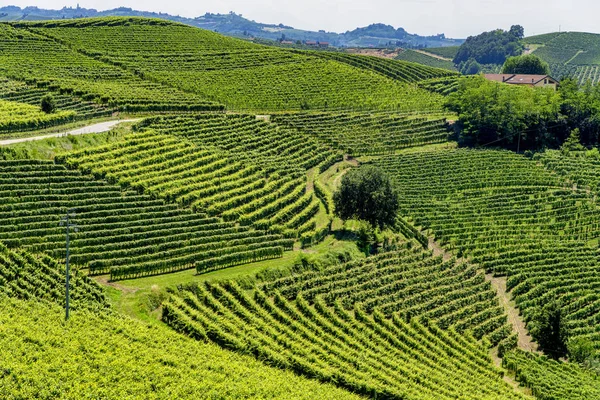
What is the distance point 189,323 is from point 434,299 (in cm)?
2362

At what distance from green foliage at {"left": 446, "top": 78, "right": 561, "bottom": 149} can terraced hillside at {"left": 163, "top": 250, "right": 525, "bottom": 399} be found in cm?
5232

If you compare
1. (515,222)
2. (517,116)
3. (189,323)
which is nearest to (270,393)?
(189,323)

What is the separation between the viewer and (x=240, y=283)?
173 feet

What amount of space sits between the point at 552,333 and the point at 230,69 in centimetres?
8458

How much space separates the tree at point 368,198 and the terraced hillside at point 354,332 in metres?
8.30

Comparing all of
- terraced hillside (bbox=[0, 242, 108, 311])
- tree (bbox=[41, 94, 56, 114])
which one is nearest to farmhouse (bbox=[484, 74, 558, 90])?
tree (bbox=[41, 94, 56, 114])

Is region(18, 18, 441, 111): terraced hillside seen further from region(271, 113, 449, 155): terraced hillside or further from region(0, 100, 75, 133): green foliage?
region(0, 100, 75, 133): green foliage

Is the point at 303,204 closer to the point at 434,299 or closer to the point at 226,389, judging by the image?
the point at 434,299

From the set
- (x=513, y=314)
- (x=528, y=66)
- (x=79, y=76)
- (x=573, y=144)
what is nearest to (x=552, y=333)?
(x=513, y=314)

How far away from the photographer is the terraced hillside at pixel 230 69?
113m

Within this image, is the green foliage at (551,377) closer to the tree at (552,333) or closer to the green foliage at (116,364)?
the tree at (552,333)

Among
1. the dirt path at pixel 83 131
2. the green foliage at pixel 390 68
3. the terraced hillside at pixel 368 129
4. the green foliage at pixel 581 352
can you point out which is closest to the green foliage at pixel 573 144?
the terraced hillside at pixel 368 129

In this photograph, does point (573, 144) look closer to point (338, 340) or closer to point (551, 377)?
point (551, 377)

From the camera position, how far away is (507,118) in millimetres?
109438
